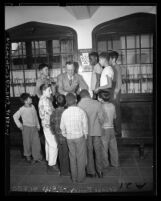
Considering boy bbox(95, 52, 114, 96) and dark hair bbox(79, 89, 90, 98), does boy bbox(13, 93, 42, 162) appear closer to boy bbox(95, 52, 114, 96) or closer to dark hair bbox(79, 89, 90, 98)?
dark hair bbox(79, 89, 90, 98)

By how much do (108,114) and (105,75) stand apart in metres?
0.51

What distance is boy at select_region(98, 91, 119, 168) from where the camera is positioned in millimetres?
3947

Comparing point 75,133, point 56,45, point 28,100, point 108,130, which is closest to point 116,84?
point 108,130

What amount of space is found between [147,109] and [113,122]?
49 cm

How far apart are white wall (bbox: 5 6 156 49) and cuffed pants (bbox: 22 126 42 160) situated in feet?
4.28

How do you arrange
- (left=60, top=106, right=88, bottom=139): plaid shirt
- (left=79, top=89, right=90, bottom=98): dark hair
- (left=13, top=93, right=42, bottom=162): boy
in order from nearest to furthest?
(left=60, top=106, right=88, bottom=139): plaid shirt < (left=79, top=89, right=90, bottom=98): dark hair < (left=13, top=93, right=42, bottom=162): boy

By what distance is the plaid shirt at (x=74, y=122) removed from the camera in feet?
12.6

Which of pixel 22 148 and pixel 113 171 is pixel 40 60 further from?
pixel 113 171

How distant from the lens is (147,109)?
4012mm

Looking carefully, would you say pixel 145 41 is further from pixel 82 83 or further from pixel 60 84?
pixel 60 84

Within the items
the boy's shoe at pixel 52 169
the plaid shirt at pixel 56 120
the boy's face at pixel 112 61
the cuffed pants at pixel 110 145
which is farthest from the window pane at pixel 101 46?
the boy's shoe at pixel 52 169

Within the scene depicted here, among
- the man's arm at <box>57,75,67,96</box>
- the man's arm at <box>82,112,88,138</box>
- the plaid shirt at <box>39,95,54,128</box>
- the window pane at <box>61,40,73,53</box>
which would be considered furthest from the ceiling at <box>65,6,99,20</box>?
the man's arm at <box>82,112,88,138</box>

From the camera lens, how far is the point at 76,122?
3836 mm
